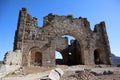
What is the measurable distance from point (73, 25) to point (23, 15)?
276 inches

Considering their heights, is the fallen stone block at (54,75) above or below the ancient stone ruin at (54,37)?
below

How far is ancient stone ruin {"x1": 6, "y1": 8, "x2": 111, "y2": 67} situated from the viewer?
16844 mm

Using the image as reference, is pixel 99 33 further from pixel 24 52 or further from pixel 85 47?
pixel 24 52

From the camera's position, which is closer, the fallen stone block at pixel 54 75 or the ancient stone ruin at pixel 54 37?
the fallen stone block at pixel 54 75

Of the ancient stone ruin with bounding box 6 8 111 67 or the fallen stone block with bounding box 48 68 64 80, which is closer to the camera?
the fallen stone block with bounding box 48 68 64 80

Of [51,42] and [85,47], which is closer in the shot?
[51,42]

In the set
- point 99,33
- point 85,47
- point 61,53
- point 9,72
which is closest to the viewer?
point 9,72

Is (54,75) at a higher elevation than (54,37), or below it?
below

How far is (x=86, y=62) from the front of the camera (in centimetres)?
1856

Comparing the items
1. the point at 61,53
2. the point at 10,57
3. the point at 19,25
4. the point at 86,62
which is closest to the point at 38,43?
the point at 19,25

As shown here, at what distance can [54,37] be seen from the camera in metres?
18.2

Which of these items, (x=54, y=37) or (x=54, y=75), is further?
(x=54, y=37)

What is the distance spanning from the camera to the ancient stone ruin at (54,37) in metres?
16.8

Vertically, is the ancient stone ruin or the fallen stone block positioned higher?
the ancient stone ruin
